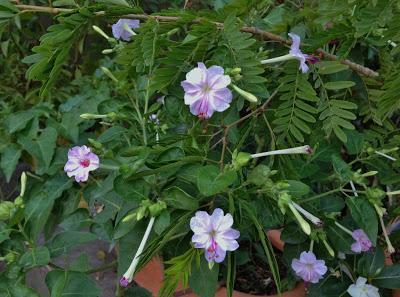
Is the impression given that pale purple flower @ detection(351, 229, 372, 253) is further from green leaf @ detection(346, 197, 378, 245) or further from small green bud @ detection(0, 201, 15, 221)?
small green bud @ detection(0, 201, 15, 221)

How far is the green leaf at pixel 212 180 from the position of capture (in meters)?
0.79

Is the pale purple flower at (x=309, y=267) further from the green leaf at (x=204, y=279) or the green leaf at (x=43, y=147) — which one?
the green leaf at (x=43, y=147)

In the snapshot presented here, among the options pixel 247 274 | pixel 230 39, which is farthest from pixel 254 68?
pixel 247 274

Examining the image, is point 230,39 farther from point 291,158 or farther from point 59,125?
point 59,125

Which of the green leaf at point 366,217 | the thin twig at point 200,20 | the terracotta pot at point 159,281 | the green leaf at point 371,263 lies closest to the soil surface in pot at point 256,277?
the terracotta pot at point 159,281

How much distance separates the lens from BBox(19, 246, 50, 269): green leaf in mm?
1072

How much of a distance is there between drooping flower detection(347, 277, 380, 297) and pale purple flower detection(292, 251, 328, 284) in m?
0.11

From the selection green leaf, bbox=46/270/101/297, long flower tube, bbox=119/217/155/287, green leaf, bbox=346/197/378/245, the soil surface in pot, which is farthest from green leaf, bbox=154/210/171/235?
the soil surface in pot

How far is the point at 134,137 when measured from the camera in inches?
47.4

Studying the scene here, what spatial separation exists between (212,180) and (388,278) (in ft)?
2.06

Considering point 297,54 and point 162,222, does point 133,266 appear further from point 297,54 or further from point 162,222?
point 297,54

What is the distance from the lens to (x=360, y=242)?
1.15 m

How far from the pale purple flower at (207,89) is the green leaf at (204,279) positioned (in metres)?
0.29

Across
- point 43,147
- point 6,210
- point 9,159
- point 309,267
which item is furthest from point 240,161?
point 9,159
